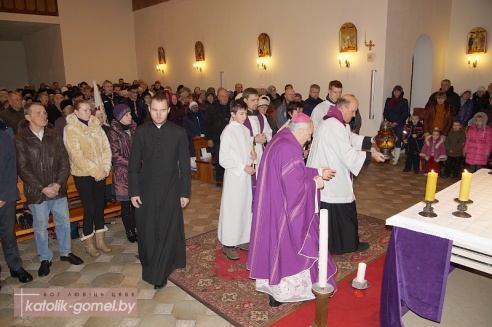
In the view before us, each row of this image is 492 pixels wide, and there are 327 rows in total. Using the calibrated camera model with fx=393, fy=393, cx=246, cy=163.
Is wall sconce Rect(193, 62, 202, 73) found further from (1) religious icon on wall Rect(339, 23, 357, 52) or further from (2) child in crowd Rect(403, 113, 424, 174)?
(2) child in crowd Rect(403, 113, 424, 174)

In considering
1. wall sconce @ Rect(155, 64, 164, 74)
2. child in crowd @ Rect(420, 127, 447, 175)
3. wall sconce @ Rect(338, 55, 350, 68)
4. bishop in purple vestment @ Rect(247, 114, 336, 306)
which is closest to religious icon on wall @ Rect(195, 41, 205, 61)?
wall sconce @ Rect(155, 64, 164, 74)

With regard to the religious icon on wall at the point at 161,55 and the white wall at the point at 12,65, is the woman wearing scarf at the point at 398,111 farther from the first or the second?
the white wall at the point at 12,65

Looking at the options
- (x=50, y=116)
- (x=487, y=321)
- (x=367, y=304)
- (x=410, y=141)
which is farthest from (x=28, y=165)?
(x=410, y=141)

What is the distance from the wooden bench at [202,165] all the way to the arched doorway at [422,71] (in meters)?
7.15

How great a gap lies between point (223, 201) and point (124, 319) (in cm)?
158

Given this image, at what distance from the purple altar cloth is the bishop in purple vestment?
62 centimetres

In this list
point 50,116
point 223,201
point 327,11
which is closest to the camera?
point 223,201

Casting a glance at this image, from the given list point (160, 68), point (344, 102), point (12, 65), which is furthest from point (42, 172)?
point (12, 65)

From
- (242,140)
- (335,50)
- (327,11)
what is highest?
(327,11)

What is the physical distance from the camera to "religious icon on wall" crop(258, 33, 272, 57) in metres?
12.8

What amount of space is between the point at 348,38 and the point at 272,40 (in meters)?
2.94

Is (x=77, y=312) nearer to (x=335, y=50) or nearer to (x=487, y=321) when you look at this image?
(x=487, y=321)

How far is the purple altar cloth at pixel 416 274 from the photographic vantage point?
269cm

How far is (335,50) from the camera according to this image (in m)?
10.9
